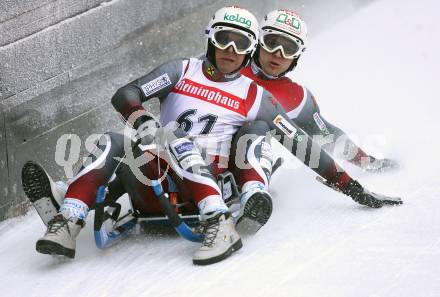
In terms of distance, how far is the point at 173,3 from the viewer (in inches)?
315

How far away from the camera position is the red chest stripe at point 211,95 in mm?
5578

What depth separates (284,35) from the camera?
637 centimetres

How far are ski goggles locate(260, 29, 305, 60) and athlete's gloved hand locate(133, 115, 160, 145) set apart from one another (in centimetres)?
168

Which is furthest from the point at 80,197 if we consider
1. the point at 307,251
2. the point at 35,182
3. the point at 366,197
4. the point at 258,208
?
the point at 366,197

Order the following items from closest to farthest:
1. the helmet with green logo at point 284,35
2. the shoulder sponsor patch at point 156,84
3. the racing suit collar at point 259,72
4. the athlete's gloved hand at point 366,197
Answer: the shoulder sponsor patch at point 156,84 < the athlete's gloved hand at point 366,197 < the helmet with green logo at point 284,35 < the racing suit collar at point 259,72

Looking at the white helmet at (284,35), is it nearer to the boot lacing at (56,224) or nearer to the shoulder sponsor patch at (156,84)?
the shoulder sponsor patch at (156,84)

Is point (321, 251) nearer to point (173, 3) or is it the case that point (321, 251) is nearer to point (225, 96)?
point (225, 96)

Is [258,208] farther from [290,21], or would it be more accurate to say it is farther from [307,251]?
[290,21]

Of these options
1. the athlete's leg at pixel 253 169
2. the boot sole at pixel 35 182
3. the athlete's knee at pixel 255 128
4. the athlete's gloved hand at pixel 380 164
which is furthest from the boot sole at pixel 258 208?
the athlete's gloved hand at pixel 380 164

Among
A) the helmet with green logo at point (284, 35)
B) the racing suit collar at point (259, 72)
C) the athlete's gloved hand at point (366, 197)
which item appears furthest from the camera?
the racing suit collar at point (259, 72)

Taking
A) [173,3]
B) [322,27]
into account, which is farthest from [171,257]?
[322,27]

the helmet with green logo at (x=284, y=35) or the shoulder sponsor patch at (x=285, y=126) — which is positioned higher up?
the helmet with green logo at (x=284, y=35)

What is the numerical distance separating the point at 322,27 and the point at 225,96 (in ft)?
18.5

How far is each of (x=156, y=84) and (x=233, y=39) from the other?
59 centimetres
